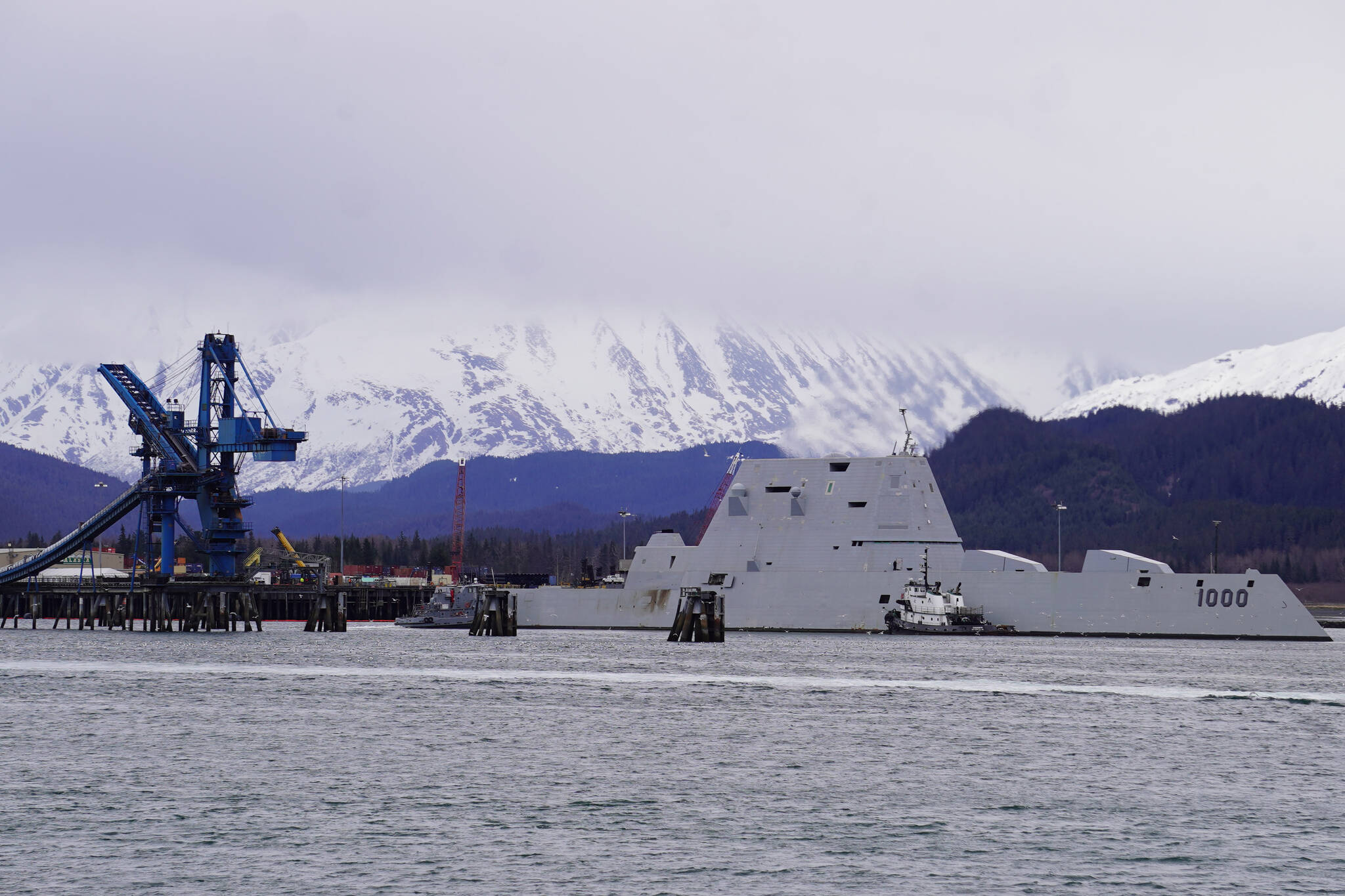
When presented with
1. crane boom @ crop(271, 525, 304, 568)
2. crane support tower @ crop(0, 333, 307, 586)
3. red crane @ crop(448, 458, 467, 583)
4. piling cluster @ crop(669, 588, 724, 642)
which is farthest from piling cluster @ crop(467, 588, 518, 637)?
red crane @ crop(448, 458, 467, 583)

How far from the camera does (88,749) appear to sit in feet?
93.9

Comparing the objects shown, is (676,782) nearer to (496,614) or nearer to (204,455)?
(496,614)

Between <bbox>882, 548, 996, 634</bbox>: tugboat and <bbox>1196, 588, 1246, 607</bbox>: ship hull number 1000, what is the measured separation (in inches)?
376

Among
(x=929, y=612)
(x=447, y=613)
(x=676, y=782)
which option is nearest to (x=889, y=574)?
(x=929, y=612)

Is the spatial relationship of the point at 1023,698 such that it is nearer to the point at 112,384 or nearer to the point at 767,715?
the point at 767,715

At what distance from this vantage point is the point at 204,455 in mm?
84625

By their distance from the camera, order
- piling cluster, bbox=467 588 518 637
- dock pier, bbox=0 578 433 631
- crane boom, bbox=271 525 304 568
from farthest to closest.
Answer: crane boom, bbox=271 525 304 568 < dock pier, bbox=0 578 433 631 < piling cluster, bbox=467 588 518 637

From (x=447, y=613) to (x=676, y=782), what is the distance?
246ft

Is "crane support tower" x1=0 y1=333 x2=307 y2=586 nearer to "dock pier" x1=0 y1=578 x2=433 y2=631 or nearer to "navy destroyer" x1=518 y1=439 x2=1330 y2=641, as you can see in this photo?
"dock pier" x1=0 y1=578 x2=433 y2=631

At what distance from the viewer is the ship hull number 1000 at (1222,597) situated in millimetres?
63656

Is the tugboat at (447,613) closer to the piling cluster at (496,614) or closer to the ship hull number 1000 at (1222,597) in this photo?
the piling cluster at (496,614)

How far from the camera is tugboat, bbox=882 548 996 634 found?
218 ft

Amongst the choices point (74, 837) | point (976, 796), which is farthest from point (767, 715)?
point (74, 837)

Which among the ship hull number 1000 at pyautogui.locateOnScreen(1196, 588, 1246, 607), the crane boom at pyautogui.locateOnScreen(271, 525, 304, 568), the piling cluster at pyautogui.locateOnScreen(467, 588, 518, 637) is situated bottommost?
the piling cluster at pyautogui.locateOnScreen(467, 588, 518, 637)
